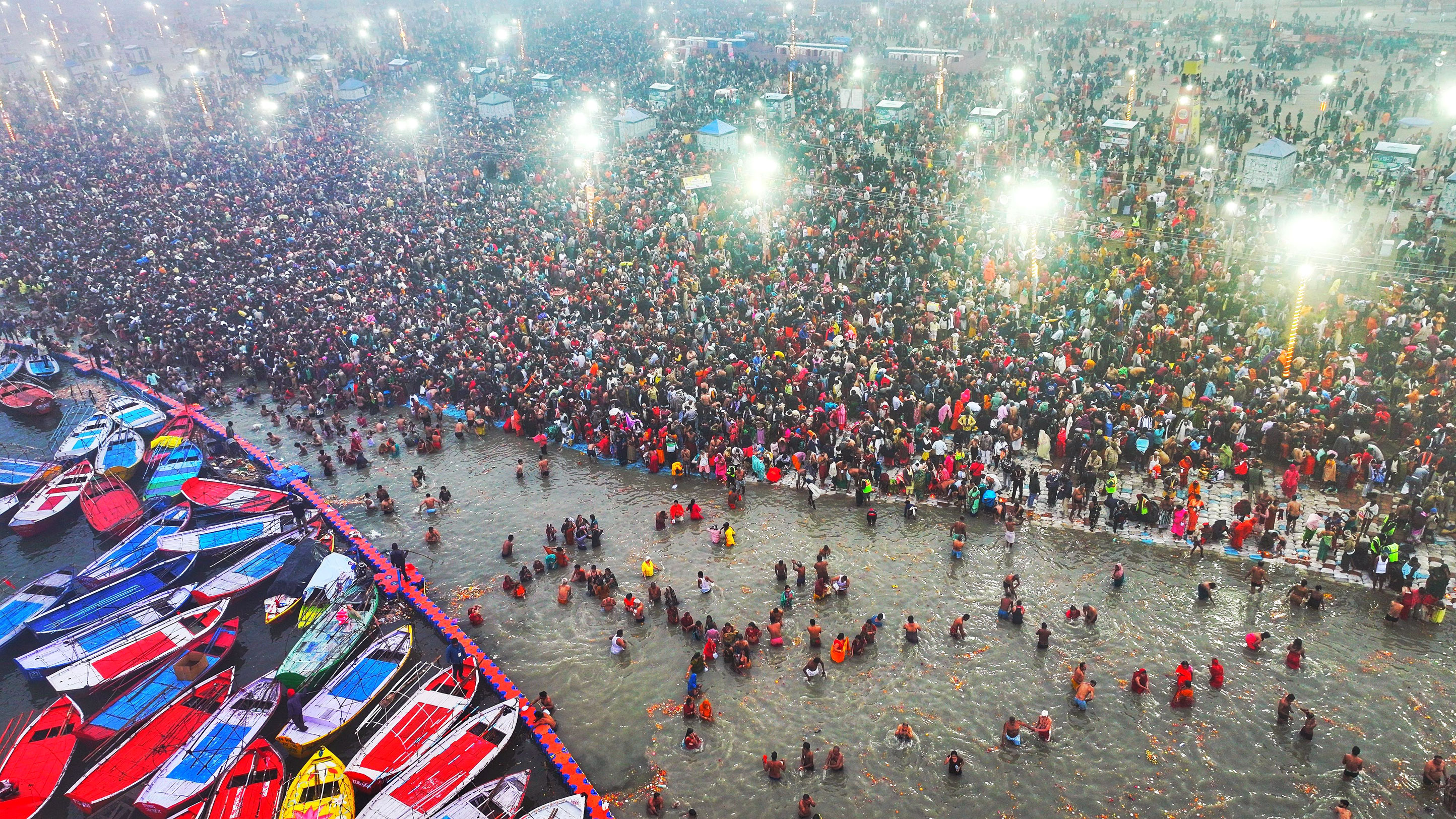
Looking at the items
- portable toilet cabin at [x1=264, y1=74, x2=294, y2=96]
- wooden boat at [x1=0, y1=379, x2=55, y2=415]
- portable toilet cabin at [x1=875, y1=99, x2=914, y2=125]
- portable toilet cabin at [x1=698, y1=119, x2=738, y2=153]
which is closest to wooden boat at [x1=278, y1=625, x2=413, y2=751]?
wooden boat at [x1=0, y1=379, x2=55, y2=415]

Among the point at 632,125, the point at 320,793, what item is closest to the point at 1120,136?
the point at 632,125

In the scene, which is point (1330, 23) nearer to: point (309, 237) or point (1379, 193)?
point (1379, 193)

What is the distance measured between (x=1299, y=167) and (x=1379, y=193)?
3.93 m

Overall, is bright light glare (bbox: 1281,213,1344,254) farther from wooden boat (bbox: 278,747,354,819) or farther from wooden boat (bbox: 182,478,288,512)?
wooden boat (bbox: 182,478,288,512)

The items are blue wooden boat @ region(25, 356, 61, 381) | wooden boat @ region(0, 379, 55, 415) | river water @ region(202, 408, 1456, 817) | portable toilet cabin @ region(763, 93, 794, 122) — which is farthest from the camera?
portable toilet cabin @ region(763, 93, 794, 122)

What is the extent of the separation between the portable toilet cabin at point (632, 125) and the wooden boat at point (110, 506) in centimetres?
3717

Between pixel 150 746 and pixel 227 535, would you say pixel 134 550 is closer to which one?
pixel 227 535

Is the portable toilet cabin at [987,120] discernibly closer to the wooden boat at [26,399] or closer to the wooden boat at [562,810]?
the wooden boat at [562,810]

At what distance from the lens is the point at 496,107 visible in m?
61.8

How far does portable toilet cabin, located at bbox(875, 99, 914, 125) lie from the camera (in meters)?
53.8

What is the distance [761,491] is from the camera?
24.9 m

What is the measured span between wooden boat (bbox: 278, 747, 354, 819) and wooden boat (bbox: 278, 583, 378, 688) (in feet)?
8.76

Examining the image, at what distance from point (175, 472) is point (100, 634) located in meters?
7.62

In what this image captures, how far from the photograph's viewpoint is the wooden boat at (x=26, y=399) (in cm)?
3147
